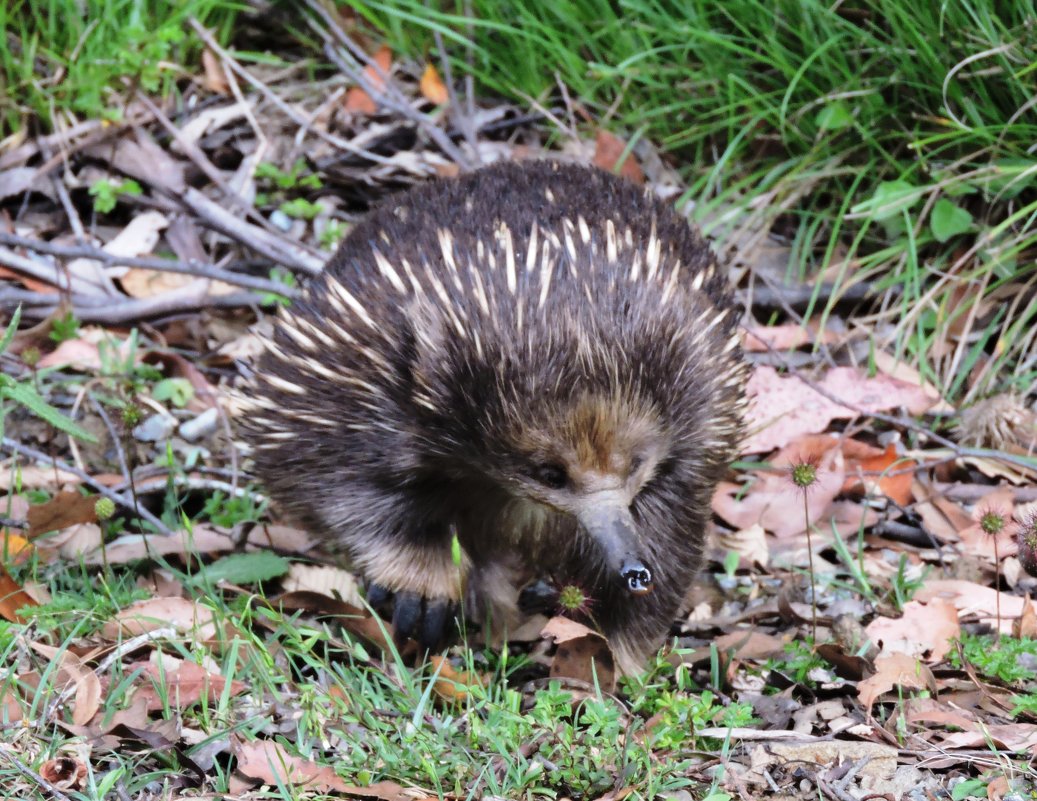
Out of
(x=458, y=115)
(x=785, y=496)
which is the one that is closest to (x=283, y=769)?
(x=785, y=496)

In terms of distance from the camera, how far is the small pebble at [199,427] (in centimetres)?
458

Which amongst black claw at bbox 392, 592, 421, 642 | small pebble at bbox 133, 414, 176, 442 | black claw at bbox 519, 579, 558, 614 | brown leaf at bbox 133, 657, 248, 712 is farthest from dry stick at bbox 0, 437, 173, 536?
black claw at bbox 519, 579, 558, 614

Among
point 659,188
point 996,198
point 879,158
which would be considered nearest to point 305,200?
point 659,188

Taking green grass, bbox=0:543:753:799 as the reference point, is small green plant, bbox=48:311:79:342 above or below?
below

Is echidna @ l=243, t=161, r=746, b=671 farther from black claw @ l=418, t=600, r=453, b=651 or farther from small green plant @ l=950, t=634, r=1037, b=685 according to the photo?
small green plant @ l=950, t=634, r=1037, b=685

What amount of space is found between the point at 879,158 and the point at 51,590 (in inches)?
124

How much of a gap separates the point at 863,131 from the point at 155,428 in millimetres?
2605

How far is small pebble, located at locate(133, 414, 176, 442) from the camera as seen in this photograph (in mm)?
4555

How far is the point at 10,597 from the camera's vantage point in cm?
328

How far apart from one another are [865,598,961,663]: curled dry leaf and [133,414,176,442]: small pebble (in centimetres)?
241

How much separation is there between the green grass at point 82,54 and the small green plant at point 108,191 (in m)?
0.29

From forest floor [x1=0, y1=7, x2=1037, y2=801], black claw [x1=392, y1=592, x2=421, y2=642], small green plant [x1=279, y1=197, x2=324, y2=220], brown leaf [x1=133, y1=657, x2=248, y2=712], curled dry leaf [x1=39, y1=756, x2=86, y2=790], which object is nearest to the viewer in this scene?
curled dry leaf [x1=39, y1=756, x2=86, y2=790]

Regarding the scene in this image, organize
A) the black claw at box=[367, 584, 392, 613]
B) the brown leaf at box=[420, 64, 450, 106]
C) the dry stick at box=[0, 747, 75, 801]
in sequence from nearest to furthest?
the dry stick at box=[0, 747, 75, 801], the black claw at box=[367, 584, 392, 613], the brown leaf at box=[420, 64, 450, 106]

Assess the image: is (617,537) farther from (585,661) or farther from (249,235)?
(249,235)
